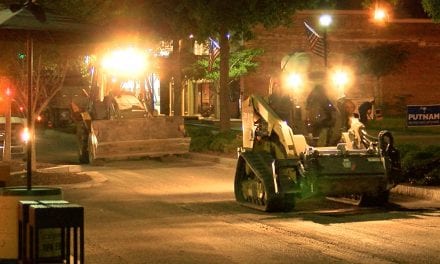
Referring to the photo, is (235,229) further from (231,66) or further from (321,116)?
(231,66)

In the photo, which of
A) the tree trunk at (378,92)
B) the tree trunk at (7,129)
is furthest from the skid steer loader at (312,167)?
the tree trunk at (378,92)

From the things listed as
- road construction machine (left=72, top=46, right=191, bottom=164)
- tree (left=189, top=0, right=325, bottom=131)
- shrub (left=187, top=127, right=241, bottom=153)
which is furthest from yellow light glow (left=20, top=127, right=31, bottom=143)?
tree (left=189, top=0, right=325, bottom=131)

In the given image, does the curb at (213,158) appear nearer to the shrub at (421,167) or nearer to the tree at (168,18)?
the tree at (168,18)

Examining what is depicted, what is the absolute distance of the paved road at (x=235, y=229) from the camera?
37.4 ft

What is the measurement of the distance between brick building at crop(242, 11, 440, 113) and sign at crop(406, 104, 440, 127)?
2692 centimetres

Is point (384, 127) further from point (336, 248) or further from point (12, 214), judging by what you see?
point (12, 214)

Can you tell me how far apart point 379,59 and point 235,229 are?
3699cm

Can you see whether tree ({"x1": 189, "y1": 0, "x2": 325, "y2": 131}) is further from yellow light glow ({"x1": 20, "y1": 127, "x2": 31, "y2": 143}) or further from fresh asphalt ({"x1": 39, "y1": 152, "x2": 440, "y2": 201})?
yellow light glow ({"x1": 20, "y1": 127, "x2": 31, "y2": 143})

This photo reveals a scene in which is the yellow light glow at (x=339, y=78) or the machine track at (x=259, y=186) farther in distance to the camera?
the yellow light glow at (x=339, y=78)

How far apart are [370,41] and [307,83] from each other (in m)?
34.9

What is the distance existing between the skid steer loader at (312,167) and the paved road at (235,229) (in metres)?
0.38

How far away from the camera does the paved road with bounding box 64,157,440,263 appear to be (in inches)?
449

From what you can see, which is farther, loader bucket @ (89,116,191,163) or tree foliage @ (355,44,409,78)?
tree foliage @ (355,44,409,78)

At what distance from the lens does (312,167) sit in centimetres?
1512
